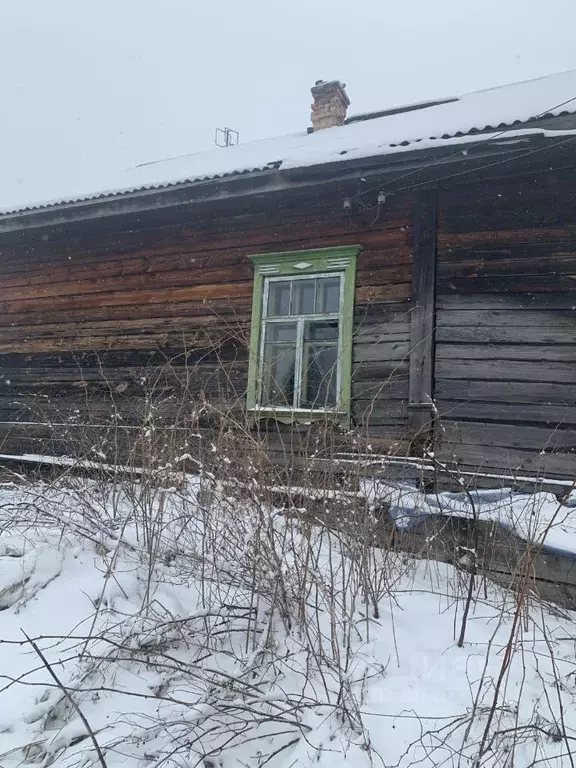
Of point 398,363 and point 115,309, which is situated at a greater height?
point 115,309

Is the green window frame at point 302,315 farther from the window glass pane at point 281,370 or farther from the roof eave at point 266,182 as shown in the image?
the roof eave at point 266,182

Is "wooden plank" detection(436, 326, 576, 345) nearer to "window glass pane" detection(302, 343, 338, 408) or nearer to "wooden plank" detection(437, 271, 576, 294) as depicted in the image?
"wooden plank" detection(437, 271, 576, 294)

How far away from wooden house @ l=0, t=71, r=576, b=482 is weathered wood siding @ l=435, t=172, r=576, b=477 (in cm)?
1

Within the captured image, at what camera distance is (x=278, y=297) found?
5156mm

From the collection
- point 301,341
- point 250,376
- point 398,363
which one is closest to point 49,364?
point 250,376

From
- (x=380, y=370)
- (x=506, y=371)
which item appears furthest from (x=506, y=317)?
(x=380, y=370)

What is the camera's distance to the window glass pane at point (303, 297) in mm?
5023

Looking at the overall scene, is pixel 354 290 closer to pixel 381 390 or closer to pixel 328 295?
pixel 328 295

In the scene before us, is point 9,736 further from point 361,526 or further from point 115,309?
point 115,309

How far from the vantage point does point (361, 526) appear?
2643 millimetres

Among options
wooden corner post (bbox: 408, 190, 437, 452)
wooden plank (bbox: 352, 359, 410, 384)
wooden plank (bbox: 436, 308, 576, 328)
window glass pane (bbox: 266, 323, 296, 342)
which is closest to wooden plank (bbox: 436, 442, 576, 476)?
wooden corner post (bbox: 408, 190, 437, 452)

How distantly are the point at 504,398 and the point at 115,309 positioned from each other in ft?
13.6

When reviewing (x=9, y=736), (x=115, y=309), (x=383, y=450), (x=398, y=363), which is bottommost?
(x=9, y=736)

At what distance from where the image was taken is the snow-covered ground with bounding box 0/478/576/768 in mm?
1827
